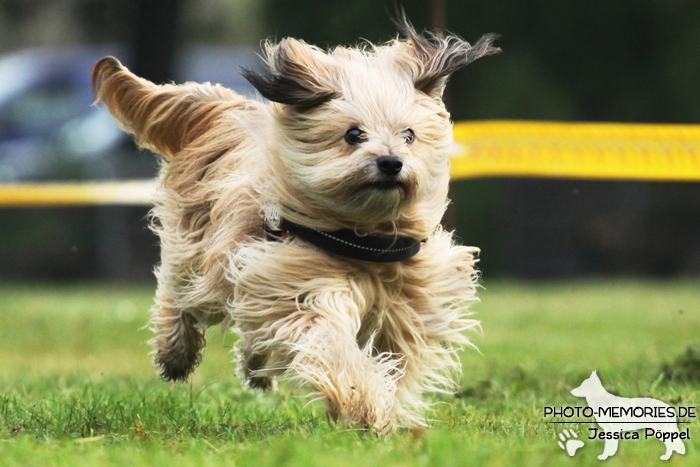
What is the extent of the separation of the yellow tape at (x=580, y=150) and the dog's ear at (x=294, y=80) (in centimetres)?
475

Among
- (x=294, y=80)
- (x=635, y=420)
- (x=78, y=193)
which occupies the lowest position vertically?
(x=635, y=420)

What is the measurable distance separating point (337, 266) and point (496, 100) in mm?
10708

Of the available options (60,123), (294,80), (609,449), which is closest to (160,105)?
(294,80)

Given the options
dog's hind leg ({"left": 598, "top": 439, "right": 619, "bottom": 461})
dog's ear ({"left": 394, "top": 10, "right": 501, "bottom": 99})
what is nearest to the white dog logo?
dog's hind leg ({"left": 598, "top": 439, "right": 619, "bottom": 461})

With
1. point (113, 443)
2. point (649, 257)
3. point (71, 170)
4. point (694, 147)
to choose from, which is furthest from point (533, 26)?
point (113, 443)

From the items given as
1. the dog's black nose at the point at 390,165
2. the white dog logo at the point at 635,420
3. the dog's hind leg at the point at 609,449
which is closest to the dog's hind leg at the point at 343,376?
the dog's black nose at the point at 390,165

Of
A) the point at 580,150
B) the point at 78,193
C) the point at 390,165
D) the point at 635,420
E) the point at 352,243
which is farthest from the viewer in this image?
the point at 78,193

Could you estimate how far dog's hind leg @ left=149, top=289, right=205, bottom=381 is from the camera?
17.5ft

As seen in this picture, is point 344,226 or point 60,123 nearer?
point 344,226

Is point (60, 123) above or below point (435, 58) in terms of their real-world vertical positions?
above

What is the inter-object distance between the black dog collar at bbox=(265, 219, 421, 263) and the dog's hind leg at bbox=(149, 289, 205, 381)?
1.38m

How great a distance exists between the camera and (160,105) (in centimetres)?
534

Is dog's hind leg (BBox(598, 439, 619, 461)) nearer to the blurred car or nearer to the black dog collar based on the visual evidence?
the black dog collar

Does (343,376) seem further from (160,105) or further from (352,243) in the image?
(160,105)
